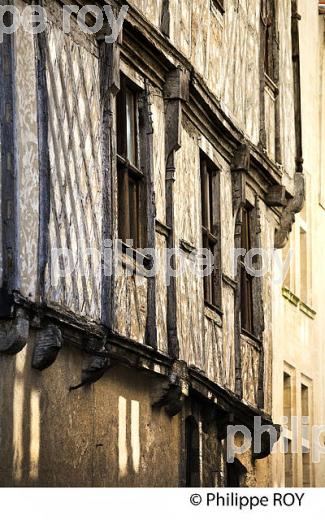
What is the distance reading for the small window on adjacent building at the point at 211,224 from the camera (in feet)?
58.3

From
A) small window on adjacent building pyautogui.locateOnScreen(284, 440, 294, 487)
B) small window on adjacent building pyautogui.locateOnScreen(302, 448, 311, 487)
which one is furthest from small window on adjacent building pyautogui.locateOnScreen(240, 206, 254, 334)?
small window on adjacent building pyautogui.locateOnScreen(302, 448, 311, 487)

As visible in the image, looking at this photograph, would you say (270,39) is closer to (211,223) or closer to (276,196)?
(276,196)

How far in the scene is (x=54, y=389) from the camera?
43.3 feet

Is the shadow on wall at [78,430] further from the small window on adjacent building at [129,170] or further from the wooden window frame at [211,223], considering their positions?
the wooden window frame at [211,223]

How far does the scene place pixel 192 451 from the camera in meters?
17.3

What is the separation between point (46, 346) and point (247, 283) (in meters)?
7.34

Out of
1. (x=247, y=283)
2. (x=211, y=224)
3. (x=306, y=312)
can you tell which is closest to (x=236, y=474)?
(x=247, y=283)

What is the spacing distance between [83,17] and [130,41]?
3.45 ft

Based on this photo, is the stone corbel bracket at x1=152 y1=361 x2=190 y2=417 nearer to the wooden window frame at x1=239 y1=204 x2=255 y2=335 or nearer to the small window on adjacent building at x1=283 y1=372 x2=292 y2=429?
the wooden window frame at x1=239 y1=204 x2=255 y2=335

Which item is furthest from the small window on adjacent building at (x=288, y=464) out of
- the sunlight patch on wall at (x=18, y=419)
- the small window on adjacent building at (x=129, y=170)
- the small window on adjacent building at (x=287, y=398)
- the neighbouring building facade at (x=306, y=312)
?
the sunlight patch on wall at (x=18, y=419)

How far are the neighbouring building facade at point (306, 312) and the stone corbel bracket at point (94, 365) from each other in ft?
22.8

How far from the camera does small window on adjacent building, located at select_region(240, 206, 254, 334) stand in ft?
63.9

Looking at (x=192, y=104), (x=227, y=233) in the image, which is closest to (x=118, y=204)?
(x=192, y=104)

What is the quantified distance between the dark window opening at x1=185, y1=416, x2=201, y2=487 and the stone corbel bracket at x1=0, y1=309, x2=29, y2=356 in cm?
501
